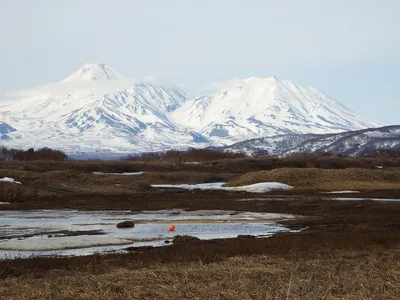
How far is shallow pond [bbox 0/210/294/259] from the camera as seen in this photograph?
2572 cm

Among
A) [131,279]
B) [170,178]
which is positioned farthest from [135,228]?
[170,178]

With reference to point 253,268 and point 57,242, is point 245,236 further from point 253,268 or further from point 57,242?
point 253,268

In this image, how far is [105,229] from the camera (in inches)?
1289

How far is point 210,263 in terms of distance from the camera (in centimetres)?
1856

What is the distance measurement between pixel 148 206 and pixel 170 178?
4472cm

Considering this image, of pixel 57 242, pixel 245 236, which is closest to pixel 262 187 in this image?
pixel 245 236

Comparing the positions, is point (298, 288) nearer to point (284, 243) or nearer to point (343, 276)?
point (343, 276)

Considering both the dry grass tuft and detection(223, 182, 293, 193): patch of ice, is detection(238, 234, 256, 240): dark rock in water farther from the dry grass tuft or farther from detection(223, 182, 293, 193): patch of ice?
detection(223, 182, 293, 193): patch of ice

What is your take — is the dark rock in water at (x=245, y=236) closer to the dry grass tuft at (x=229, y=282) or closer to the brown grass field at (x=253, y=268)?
the brown grass field at (x=253, y=268)

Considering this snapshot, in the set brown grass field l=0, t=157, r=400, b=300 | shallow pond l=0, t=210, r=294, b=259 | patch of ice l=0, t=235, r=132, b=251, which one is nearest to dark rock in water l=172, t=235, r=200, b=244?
brown grass field l=0, t=157, r=400, b=300

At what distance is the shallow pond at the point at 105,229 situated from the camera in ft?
84.4

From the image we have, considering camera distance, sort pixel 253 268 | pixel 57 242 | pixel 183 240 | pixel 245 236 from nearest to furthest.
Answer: pixel 253 268 < pixel 183 240 < pixel 57 242 < pixel 245 236

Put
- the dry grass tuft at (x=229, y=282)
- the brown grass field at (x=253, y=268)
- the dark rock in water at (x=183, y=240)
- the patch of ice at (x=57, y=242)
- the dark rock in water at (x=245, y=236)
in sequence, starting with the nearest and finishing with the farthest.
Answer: the dry grass tuft at (x=229, y=282) → the brown grass field at (x=253, y=268) → the patch of ice at (x=57, y=242) → the dark rock in water at (x=183, y=240) → the dark rock in water at (x=245, y=236)

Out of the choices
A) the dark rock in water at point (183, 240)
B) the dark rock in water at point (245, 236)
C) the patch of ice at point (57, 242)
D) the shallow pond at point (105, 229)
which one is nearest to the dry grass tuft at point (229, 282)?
the dark rock in water at point (183, 240)
